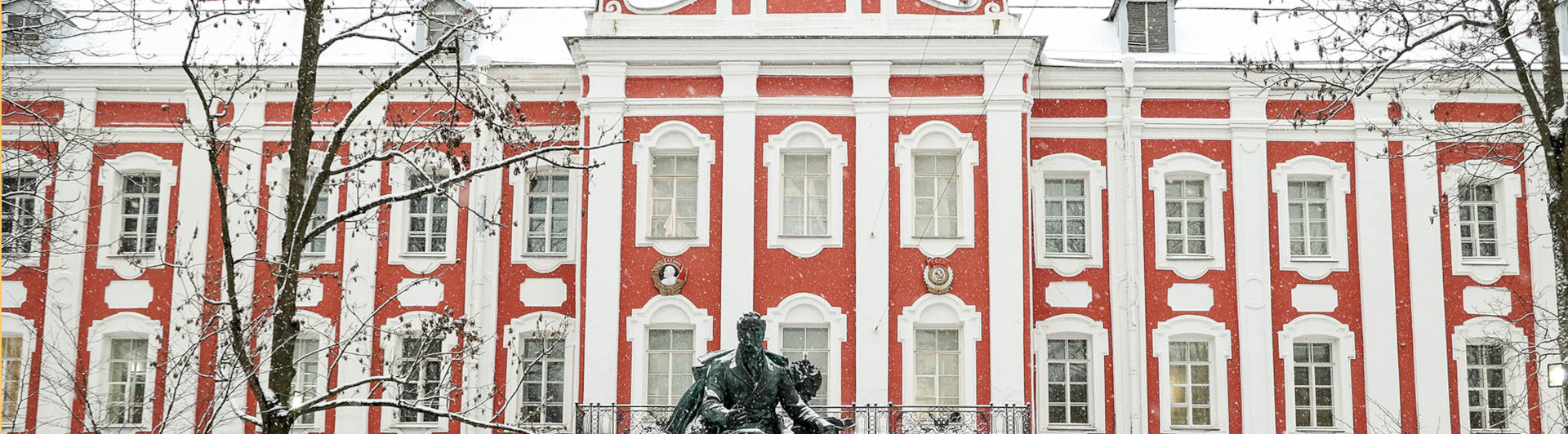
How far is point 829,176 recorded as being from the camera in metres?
17.7

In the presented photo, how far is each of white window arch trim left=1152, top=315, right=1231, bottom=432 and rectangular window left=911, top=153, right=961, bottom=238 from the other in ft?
10.7

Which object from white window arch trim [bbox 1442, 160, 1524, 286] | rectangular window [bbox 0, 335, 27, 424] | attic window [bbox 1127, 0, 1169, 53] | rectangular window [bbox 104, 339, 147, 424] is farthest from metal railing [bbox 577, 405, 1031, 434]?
rectangular window [bbox 0, 335, 27, 424]

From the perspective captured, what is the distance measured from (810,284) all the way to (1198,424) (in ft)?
18.1

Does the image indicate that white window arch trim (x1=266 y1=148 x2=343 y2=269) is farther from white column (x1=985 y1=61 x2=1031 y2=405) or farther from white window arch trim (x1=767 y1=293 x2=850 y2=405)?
white column (x1=985 y1=61 x2=1031 y2=405)

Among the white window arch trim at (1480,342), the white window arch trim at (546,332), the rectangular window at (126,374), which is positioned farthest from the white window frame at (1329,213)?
the rectangular window at (126,374)

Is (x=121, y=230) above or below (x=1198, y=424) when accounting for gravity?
above

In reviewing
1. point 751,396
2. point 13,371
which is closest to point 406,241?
point 13,371

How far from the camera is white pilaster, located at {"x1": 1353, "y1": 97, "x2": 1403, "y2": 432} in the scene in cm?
1805

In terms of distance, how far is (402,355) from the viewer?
18578 millimetres

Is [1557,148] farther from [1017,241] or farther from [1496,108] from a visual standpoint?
[1496,108]

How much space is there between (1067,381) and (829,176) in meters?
4.21

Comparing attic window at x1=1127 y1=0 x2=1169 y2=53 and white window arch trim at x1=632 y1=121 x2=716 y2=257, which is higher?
attic window at x1=1127 y1=0 x2=1169 y2=53

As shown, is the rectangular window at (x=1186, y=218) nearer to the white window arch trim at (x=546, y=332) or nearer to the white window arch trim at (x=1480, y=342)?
the white window arch trim at (x=1480, y=342)

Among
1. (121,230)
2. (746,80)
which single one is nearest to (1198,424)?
(746,80)
